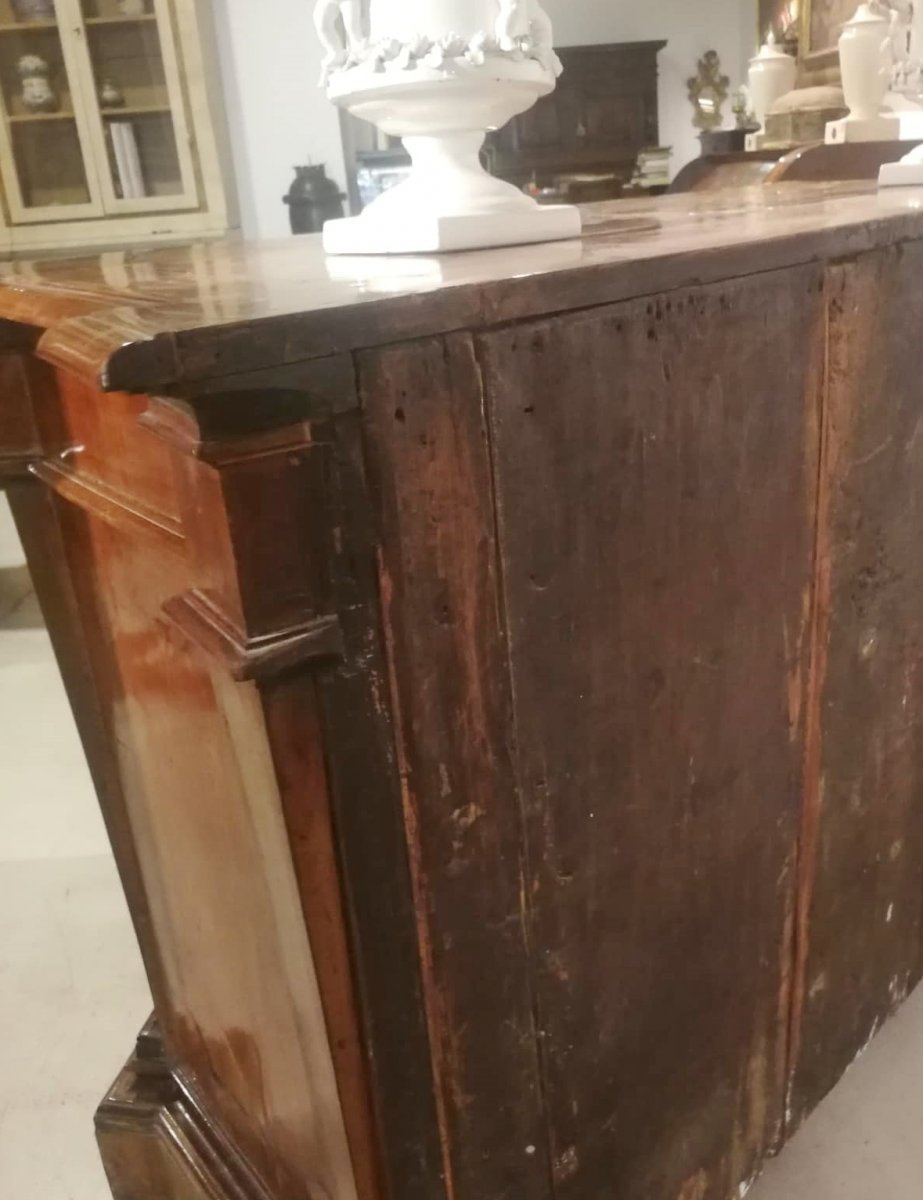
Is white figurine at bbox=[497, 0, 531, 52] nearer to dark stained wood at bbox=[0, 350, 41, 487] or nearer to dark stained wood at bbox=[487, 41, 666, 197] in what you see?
dark stained wood at bbox=[0, 350, 41, 487]

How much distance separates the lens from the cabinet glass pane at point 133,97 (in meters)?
3.13

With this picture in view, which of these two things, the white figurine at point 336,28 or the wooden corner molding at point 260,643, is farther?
the white figurine at point 336,28

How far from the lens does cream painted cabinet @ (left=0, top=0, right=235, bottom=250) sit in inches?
123

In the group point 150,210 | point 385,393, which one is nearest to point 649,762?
point 385,393

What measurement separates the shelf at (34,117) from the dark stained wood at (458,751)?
3.28 metres

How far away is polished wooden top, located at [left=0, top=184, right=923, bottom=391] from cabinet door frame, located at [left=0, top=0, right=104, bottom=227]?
8.41 ft

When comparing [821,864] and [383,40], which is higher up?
[383,40]

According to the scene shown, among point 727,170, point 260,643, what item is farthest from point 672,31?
point 260,643

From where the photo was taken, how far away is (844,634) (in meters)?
0.91

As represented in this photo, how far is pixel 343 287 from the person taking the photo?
1.92ft

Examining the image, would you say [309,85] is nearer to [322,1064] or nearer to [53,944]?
[53,944]

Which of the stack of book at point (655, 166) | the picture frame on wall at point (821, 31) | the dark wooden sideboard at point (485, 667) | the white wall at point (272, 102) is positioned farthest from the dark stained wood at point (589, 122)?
the dark wooden sideboard at point (485, 667)

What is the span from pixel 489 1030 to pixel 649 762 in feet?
0.73

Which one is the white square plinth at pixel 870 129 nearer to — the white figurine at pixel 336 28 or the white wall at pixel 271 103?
the white figurine at pixel 336 28
